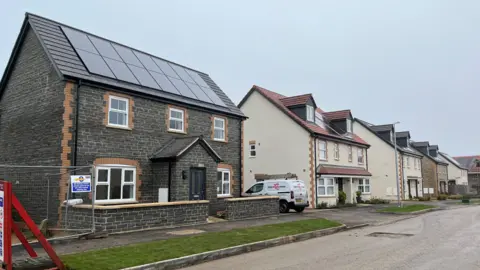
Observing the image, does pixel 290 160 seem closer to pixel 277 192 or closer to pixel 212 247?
pixel 277 192

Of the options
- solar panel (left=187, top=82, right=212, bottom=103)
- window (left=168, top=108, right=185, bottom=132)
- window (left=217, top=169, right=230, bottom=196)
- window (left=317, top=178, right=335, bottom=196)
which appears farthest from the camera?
window (left=317, top=178, right=335, bottom=196)

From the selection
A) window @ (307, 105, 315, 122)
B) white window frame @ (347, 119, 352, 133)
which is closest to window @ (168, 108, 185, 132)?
window @ (307, 105, 315, 122)

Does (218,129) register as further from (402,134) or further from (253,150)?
(402,134)

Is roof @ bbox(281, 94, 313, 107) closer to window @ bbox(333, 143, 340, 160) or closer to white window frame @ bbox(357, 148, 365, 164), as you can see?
window @ bbox(333, 143, 340, 160)

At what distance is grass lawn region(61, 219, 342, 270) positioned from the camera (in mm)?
8656

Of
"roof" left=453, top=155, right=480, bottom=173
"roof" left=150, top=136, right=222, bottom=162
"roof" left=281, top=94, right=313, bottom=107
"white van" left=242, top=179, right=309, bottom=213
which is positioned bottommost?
"white van" left=242, top=179, right=309, bottom=213

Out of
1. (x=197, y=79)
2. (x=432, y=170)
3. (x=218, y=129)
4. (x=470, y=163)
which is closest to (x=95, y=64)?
(x=218, y=129)

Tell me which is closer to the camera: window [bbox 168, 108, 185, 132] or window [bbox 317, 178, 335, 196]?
window [bbox 168, 108, 185, 132]

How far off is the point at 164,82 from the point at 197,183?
18.4ft

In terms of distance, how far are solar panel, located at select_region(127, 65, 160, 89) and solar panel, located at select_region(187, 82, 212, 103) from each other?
2943 mm

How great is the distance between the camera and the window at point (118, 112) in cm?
1708

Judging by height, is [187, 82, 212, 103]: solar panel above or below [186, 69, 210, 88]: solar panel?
below

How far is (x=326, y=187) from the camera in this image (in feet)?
97.2

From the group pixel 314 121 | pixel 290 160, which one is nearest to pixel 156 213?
pixel 290 160
